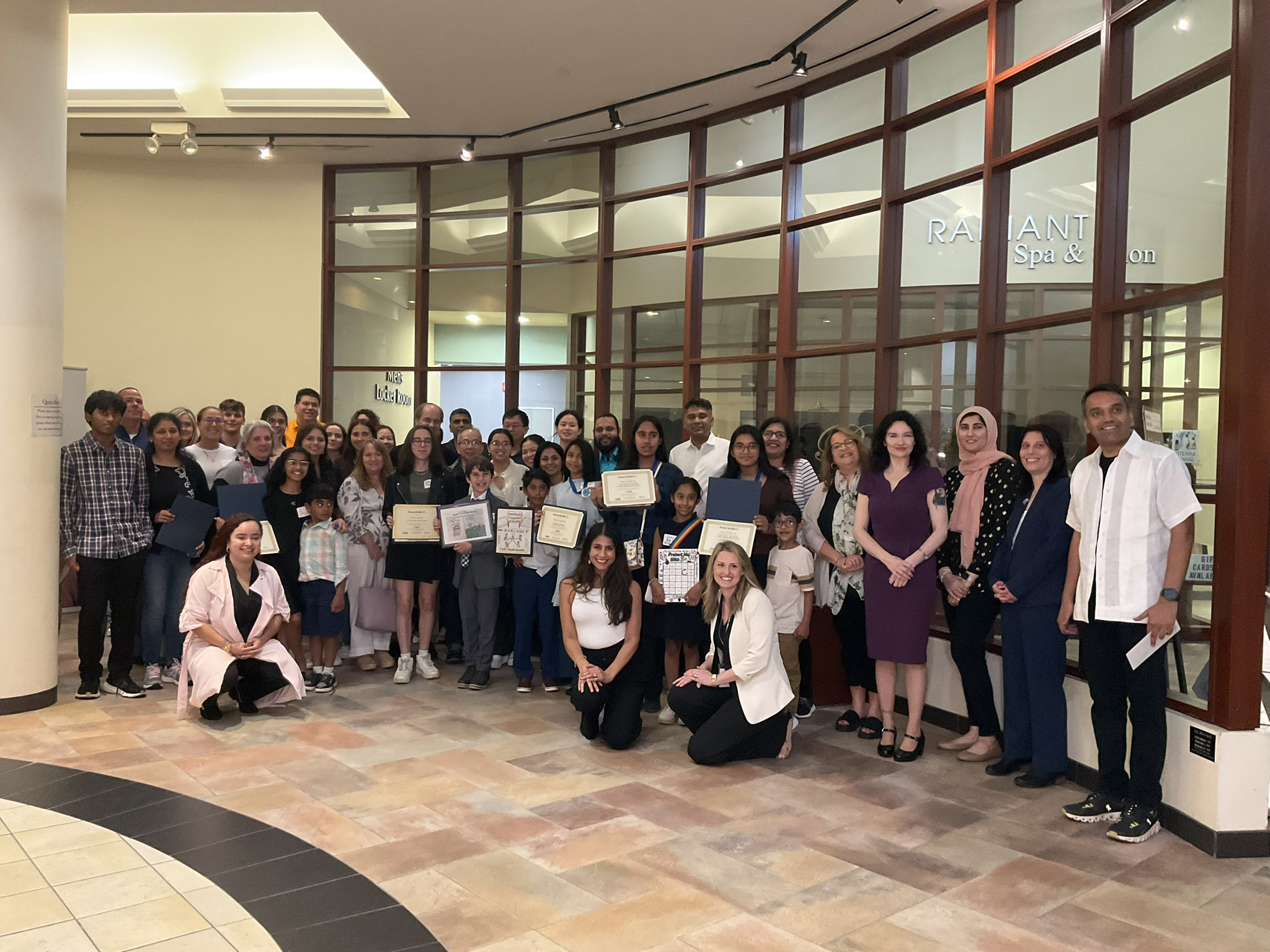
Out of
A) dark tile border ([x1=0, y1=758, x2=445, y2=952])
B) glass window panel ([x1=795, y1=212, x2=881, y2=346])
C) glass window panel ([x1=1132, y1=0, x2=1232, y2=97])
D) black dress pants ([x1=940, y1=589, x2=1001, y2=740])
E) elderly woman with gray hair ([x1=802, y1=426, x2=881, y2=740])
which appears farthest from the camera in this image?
glass window panel ([x1=795, y1=212, x2=881, y2=346])

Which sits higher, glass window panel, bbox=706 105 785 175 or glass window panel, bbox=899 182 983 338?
glass window panel, bbox=706 105 785 175

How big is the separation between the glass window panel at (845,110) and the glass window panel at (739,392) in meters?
1.78

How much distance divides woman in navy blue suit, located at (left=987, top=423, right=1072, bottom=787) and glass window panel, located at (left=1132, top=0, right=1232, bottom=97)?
1.71m

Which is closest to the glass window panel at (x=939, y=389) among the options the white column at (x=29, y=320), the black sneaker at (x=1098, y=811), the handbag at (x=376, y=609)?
the black sneaker at (x=1098, y=811)

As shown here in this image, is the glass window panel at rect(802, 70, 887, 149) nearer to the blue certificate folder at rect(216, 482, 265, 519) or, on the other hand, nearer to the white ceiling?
the white ceiling

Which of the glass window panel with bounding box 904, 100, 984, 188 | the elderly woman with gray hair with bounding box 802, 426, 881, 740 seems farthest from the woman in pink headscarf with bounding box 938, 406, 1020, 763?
the glass window panel with bounding box 904, 100, 984, 188

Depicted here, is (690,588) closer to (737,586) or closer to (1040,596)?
(737,586)

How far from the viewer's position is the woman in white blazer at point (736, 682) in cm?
499

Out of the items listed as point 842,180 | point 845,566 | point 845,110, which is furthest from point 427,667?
point 845,110

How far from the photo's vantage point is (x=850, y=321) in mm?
7316

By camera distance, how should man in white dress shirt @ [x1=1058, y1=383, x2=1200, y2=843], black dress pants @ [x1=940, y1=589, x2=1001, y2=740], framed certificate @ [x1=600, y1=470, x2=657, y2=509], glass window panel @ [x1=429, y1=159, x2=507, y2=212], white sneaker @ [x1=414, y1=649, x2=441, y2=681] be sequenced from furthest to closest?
glass window panel @ [x1=429, y1=159, x2=507, y2=212]
white sneaker @ [x1=414, y1=649, x2=441, y2=681]
framed certificate @ [x1=600, y1=470, x2=657, y2=509]
black dress pants @ [x1=940, y1=589, x2=1001, y2=740]
man in white dress shirt @ [x1=1058, y1=383, x2=1200, y2=843]

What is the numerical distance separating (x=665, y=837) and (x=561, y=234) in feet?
22.5

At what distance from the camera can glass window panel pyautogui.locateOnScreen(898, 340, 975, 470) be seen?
6.27 m

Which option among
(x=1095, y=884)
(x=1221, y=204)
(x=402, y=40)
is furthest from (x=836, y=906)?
(x=402, y=40)
